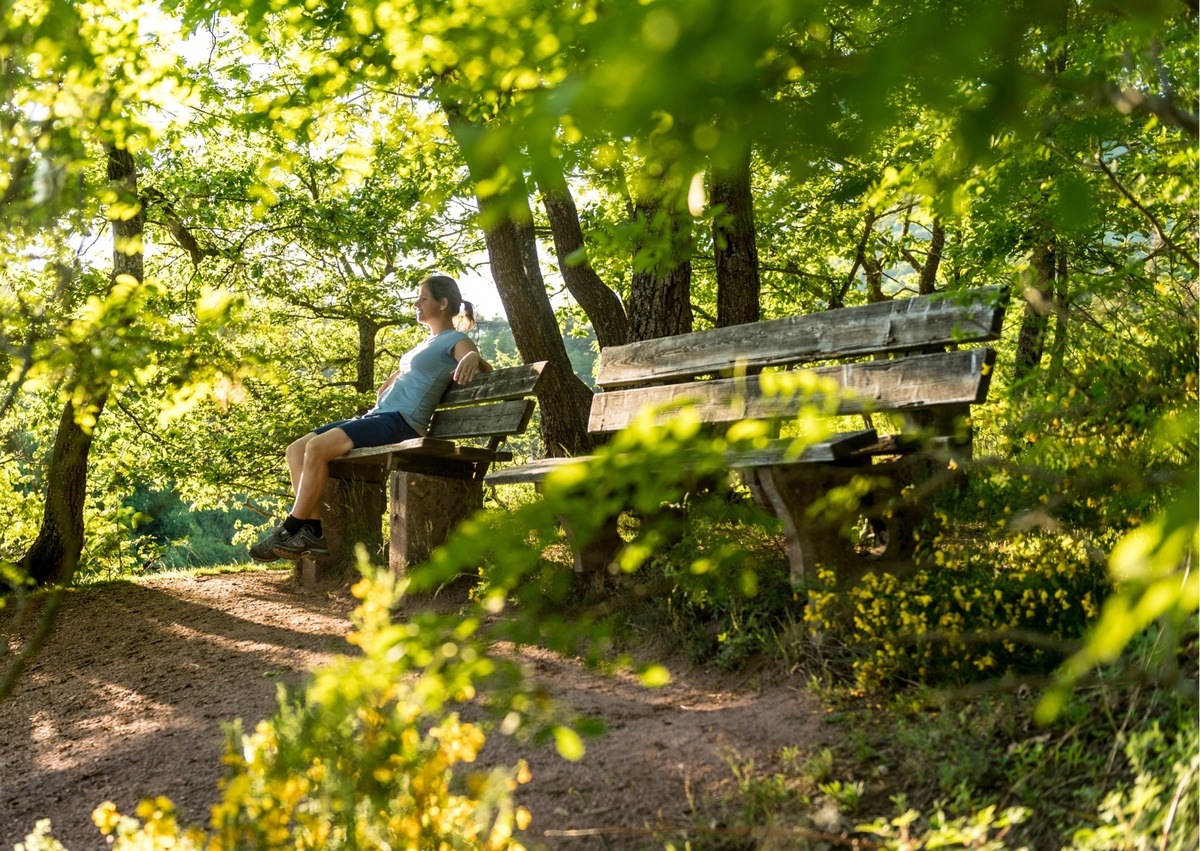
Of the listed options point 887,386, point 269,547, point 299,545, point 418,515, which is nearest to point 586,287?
point 418,515

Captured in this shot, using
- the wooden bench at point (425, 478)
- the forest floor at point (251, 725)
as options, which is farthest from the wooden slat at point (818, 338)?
the forest floor at point (251, 725)

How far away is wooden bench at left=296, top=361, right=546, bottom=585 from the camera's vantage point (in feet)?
18.4

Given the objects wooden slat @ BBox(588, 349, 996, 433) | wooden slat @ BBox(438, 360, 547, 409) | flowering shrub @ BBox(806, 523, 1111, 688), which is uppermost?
wooden slat @ BBox(438, 360, 547, 409)

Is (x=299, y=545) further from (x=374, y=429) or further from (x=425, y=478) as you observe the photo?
(x=425, y=478)

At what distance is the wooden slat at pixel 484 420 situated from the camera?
5824mm

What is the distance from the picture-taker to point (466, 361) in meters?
6.21

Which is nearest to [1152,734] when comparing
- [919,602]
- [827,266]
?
[919,602]

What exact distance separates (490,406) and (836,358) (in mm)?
2236

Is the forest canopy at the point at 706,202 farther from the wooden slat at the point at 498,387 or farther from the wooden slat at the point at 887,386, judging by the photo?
the wooden slat at the point at 498,387

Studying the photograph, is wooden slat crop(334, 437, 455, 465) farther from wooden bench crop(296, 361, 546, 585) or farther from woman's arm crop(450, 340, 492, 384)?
woman's arm crop(450, 340, 492, 384)

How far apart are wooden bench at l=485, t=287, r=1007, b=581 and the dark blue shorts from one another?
1.45 metres

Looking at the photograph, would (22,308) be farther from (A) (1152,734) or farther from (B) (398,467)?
(B) (398,467)

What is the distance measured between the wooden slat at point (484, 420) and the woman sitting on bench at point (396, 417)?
0.37ft

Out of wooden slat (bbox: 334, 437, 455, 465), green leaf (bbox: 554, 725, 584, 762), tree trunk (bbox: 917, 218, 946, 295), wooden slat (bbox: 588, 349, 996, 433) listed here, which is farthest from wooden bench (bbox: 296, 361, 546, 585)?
tree trunk (bbox: 917, 218, 946, 295)
